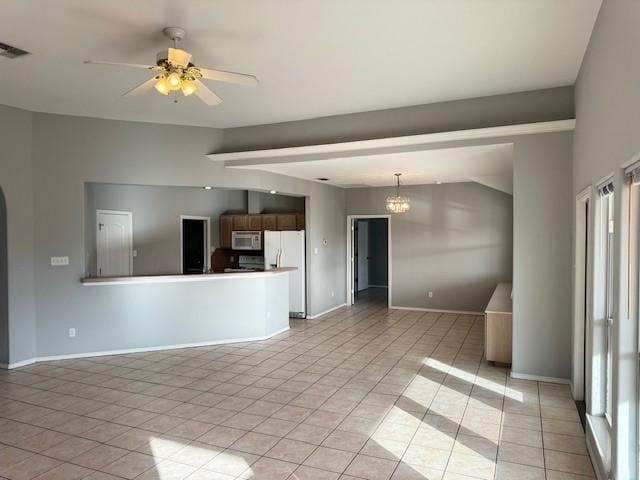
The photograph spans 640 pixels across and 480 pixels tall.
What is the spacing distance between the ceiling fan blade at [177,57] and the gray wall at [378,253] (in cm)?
943

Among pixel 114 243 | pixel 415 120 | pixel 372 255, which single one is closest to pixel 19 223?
pixel 114 243

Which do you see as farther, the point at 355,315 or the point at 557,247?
the point at 355,315

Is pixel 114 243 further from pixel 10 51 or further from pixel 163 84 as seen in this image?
pixel 163 84

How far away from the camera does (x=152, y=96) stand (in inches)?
179

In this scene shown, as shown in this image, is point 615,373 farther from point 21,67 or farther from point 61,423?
point 21,67

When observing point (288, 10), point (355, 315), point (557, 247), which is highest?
point (288, 10)

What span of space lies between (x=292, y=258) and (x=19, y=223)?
415 cm

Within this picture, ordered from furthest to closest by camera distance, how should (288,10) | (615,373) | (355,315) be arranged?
(355,315) < (288,10) < (615,373)

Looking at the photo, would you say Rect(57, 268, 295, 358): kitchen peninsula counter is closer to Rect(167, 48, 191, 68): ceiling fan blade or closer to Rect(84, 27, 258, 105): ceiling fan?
Rect(84, 27, 258, 105): ceiling fan

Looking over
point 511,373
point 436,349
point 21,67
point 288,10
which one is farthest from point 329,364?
point 21,67

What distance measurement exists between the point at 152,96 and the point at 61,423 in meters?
3.22

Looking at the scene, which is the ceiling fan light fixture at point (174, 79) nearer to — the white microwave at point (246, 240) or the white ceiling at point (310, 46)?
the white ceiling at point (310, 46)

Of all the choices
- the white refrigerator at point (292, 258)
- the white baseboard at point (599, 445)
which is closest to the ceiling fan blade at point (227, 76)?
the white baseboard at point (599, 445)

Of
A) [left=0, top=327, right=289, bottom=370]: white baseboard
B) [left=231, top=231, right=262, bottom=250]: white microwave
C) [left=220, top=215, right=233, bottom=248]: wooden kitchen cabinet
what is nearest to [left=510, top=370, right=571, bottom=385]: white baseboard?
[left=0, top=327, right=289, bottom=370]: white baseboard
